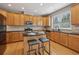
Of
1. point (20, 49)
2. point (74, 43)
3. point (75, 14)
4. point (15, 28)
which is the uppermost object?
point (75, 14)

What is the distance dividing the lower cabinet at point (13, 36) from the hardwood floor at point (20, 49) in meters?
0.08

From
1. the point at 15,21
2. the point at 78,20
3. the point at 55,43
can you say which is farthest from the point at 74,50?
the point at 15,21

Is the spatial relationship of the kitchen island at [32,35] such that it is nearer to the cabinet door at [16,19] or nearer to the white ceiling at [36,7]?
the cabinet door at [16,19]

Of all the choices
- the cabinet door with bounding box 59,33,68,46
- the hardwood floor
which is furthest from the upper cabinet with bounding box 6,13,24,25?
the cabinet door with bounding box 59,33,68,46

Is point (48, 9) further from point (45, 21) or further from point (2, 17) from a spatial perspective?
point (2, 17)

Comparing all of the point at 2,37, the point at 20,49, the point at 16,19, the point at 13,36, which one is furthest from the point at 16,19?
the point at 20,49

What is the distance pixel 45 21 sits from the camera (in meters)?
1.99

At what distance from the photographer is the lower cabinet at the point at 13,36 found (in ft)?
6.22

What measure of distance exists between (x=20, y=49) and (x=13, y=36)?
11.8 inches

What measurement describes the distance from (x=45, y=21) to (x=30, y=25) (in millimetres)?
325

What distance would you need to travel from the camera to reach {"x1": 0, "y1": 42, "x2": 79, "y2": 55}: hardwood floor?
1856 mm

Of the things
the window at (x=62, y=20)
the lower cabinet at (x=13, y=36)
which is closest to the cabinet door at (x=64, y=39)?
the window at (x=62, y=20)

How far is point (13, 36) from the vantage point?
1929 millimetres

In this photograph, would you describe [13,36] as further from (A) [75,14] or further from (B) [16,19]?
(A) [75,14]
